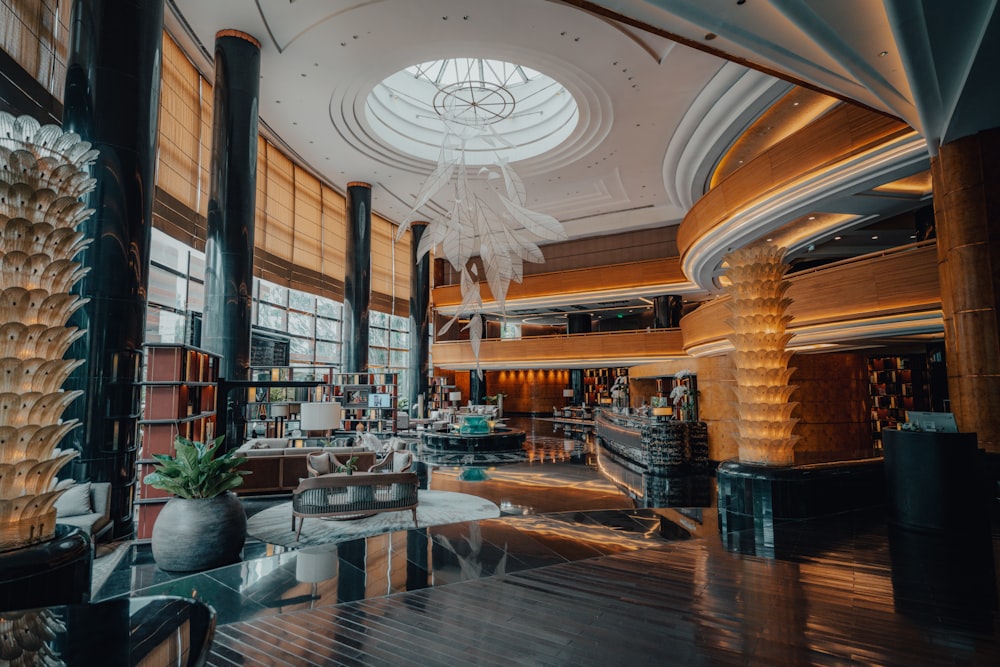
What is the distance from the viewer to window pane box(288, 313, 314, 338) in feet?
51.9

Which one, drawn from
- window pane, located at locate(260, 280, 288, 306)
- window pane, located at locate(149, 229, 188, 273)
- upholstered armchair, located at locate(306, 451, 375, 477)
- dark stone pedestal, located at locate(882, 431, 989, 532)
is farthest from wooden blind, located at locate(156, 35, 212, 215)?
dark stone pedestal, located at locate(882, 431, 989, 532)

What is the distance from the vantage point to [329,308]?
1777 centimetres

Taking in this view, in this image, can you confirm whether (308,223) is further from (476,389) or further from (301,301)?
(476,389)

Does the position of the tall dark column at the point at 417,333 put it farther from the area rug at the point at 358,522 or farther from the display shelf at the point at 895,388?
the display shelf at the point at 895,388

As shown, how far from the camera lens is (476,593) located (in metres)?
3.61

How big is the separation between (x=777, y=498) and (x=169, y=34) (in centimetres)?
1320

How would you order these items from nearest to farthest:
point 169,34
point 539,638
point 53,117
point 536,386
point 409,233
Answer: point 539,638
point 53,117
point 169,34
point 409,233
point 536,386

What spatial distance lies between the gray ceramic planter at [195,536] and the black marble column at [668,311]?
57.4 feet

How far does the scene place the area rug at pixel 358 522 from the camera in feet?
18.8

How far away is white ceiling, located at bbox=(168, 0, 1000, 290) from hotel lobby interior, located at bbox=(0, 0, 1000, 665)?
5 cm

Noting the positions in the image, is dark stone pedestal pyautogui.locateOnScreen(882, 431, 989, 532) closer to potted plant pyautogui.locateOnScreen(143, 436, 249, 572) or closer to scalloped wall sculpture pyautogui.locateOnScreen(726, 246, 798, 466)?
scalloped wall sculpture pyautogui.locateOnScreen(726, 246, 798, 466)

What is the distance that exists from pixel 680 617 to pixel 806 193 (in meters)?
7.34

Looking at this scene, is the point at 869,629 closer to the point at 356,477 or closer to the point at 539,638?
the point at 539,638

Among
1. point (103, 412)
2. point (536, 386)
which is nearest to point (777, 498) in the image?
point (103, 412)
